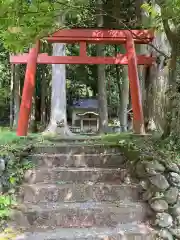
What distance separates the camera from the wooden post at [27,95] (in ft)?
25.7

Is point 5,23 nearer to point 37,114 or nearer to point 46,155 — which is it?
point 46,155

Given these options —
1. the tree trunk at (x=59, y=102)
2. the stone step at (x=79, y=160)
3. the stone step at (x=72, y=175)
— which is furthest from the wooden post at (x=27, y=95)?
the tree trunk at (x=59, y=102)

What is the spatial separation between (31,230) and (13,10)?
2.93 m

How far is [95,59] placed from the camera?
8.38 metres

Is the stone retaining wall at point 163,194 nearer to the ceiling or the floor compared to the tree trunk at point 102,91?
nearer to the floor

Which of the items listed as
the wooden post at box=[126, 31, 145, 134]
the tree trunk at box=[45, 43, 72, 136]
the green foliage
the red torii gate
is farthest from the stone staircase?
the tree trunk at box=[45, 43, 72, 136]

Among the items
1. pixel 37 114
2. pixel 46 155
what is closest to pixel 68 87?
pixel 37 114

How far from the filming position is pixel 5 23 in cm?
464

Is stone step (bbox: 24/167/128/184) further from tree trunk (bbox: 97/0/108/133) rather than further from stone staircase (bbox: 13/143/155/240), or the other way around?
tree trunk (bbox: 97/0/108/133)

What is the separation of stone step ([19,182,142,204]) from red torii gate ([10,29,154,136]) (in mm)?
2719

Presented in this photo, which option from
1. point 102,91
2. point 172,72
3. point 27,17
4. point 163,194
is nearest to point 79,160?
point 163,194

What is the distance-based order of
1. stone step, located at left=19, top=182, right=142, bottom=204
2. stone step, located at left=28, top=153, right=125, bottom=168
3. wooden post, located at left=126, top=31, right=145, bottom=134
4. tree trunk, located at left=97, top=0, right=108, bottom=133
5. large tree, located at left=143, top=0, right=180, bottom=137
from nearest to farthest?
stone step, located at left=19, top=182, right=142, bottom=204
large tree, located at left=143, top=0, right=180, bottom=137
stone step, located at left=28, top=153, right=125, bottom=168
wooden post, located at left=126, top=31, right=145, bottom=134
tree trunk, located at left=97, top=0, right=108, bottom=133

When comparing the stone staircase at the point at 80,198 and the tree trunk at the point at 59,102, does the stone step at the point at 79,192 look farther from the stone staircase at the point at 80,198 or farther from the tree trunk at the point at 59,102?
the tree trunk at the point at 59,102

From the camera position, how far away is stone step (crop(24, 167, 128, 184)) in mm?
5633
